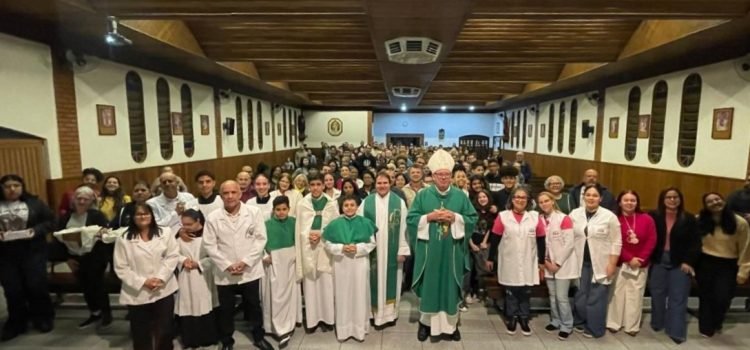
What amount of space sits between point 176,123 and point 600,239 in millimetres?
7882

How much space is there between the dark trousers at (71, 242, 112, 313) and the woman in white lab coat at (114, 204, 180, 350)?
0.98 metres

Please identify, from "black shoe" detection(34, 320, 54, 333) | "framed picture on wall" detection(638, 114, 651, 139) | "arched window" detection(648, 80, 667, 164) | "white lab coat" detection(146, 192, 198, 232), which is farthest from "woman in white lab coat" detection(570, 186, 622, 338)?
"framed picture on wall" detection(638, 114, 651, 139)

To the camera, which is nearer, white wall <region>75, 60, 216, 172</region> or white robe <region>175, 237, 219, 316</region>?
white robe <region>175, 237, 219, 316</region>

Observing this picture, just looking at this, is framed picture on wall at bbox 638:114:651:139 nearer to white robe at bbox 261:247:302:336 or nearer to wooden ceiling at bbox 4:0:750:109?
wooden ceiling at bbox 4:0:750:109

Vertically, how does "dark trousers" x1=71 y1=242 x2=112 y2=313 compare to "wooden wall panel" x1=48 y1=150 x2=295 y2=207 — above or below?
below

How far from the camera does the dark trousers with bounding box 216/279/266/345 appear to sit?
343cm

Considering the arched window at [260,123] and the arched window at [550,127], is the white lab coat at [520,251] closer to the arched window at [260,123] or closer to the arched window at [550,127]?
the arched window at [550,127]

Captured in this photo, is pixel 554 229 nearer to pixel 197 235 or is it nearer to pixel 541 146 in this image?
pixel 197 235

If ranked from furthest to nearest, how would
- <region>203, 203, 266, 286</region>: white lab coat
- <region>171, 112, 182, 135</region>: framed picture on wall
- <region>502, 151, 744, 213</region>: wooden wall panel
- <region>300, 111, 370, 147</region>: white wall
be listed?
<region>300, 111, 370, 147</region>: white wall → <region>171, 112, 182, 135</region>: framed picture on wall → <region>502, 151, 744, 213</region>: wooden wall panel → <region>203, 203, 266, 286</region>: white lab coat

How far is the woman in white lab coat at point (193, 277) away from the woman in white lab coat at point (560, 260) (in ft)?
9.63

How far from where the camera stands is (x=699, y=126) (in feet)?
22.7

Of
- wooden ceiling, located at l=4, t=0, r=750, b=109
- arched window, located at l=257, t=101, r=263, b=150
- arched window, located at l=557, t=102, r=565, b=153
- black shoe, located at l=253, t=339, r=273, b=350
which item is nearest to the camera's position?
black shoe, located at l=253, t=339, r=273, b=350

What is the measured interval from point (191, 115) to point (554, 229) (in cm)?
809

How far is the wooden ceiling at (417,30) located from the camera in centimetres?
440
